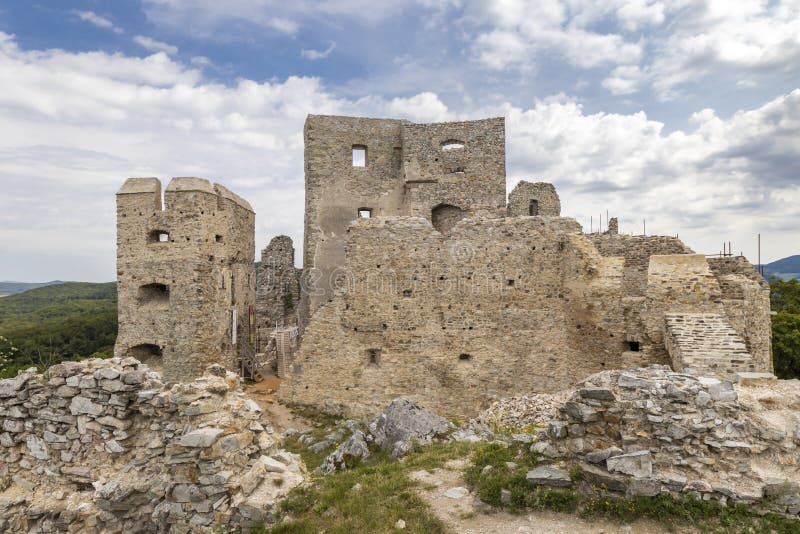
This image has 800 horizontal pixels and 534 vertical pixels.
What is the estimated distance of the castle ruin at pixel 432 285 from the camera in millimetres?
11406

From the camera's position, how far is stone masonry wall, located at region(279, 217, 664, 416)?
1260 centimetres

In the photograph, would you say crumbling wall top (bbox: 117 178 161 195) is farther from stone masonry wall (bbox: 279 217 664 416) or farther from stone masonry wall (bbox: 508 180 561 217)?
stone masonry wall (bbox: 508 180 561 217)

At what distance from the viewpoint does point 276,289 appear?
67.5 feet

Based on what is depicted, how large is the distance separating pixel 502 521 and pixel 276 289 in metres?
16.5

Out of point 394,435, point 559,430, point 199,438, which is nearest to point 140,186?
point 199,438

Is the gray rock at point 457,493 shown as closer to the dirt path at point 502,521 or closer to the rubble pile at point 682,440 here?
the dirt path at point 502,521

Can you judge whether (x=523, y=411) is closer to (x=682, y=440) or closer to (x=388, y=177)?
(x=682, y=440)

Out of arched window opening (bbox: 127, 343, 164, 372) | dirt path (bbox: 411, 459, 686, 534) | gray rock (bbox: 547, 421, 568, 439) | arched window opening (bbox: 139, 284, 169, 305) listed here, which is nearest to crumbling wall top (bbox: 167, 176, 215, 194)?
arched window opening (bbox: 139, 284, 169, 305)

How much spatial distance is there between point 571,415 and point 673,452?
4.01 ft

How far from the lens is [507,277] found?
12812 millimetres

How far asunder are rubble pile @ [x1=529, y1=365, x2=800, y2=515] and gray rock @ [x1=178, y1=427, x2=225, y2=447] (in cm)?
432

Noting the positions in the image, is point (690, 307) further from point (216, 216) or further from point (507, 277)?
point (216, 216)

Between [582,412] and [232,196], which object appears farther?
[232,196]

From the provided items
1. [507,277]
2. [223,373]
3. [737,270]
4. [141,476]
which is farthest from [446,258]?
[141,476]
